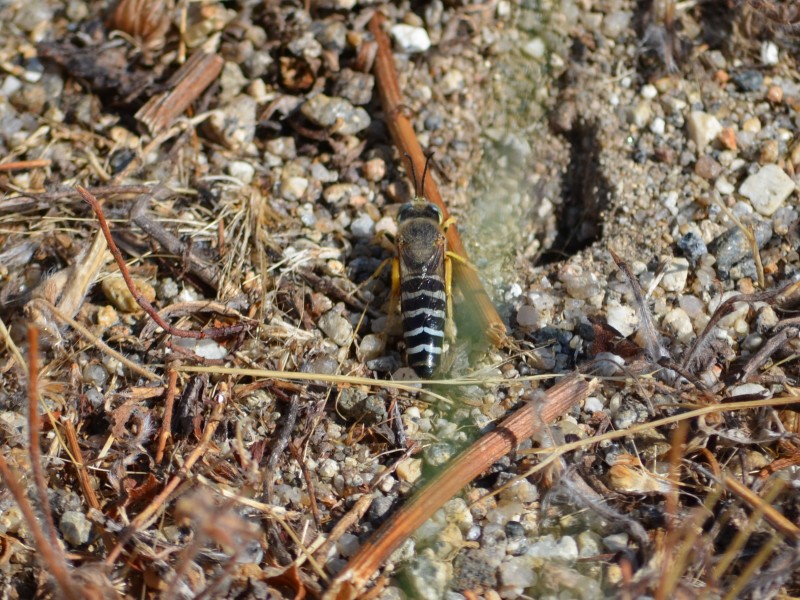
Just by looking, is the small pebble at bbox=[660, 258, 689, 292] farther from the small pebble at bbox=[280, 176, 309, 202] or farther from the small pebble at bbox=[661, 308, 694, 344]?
the small pebble at bbox=[280, 176, 309, 202]

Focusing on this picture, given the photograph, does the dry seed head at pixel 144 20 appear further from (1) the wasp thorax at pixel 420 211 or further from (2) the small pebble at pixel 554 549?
(2) the small pebble at pixel 554 549

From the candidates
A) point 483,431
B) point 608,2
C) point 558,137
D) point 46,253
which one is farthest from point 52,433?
point 608,2

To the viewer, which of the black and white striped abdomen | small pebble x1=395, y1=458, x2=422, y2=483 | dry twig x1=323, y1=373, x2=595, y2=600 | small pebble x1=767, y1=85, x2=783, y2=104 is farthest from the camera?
small pebble x1=767, y1=85, x2=783, y2=104

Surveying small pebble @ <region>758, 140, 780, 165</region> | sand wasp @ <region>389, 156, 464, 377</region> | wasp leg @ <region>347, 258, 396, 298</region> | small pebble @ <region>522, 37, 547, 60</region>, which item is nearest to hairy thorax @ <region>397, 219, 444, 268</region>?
sand wasp @ <region>389, 156, 464, 377</region>

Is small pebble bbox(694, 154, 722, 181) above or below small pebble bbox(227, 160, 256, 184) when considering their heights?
above

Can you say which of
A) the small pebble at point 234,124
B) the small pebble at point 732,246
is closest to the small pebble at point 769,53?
the small pebble at point 732,246

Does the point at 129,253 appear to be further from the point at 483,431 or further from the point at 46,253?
the point at 483,431

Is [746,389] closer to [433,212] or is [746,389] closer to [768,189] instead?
[768,189]

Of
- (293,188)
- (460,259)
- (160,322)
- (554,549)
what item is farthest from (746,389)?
(160,322)
